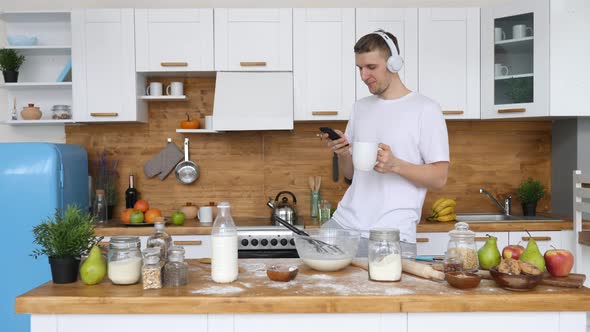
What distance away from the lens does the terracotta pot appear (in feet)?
13.0

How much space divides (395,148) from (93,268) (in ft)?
4.15

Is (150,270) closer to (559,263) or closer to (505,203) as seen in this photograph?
(559,263)

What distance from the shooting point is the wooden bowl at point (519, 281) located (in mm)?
1623

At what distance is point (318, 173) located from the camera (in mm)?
4262

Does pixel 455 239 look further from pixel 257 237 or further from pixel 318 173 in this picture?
pixel 318 173

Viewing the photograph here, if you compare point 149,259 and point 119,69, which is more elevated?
point 119,69

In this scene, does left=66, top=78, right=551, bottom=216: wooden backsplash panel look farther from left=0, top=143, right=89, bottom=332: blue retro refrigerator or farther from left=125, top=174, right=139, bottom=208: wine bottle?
left=0, top=143, right=89, bottom=332: blue retro refrigerator

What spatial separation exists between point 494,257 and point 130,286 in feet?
3.88

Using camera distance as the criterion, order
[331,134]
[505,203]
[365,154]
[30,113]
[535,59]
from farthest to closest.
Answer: [505,203] < [30,113] < [535,59] < [331,134] < [365,154]

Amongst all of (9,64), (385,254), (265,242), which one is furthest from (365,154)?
(9,64)

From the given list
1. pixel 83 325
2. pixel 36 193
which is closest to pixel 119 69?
pixel 36 193

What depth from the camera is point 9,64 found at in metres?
3.93

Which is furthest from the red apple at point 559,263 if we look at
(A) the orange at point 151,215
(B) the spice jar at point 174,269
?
(A) the orange at point 151,215

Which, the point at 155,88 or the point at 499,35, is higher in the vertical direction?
the point at 499,35
